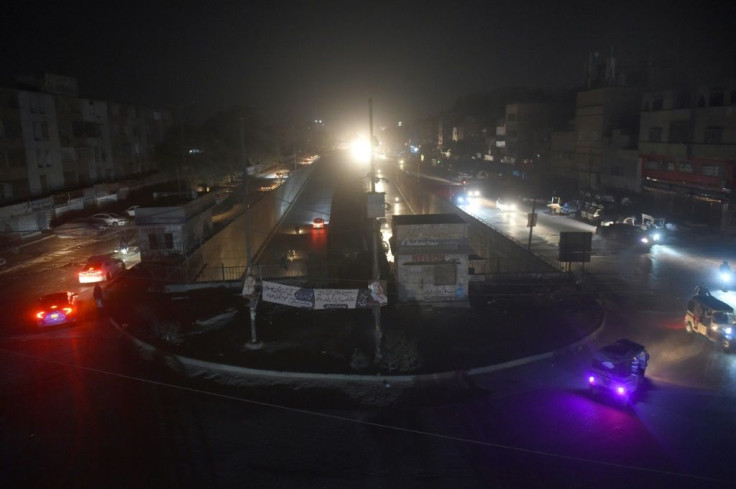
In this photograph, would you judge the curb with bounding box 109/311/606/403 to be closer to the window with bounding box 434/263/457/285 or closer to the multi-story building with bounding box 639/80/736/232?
the window with bounding box 434/263/457/285

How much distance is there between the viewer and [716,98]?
39.7 metres

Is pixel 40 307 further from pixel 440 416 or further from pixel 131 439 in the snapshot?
pixel 440 416

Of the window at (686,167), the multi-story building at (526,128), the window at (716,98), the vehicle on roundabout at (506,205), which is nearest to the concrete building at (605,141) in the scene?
the window at (686,167)

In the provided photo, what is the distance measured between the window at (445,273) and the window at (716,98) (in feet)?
108

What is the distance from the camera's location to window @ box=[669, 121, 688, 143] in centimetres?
4188

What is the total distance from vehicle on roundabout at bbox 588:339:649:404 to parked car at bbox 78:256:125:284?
20889mm

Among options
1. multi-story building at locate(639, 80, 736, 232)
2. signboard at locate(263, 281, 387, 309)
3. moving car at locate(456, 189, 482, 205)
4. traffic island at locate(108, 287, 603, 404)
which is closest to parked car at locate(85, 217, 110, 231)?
traffic island at locate(108, 287, 603, 404)

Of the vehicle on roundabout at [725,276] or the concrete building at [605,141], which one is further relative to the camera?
the concrete building at [605,141]

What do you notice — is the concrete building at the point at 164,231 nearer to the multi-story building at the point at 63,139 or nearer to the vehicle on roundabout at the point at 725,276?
the multi-story building at the point at 63,139

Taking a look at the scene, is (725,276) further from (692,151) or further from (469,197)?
(469,197)

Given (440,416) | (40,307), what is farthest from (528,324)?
(40,307)

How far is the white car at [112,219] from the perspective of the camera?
133 ft

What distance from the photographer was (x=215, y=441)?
1084cm

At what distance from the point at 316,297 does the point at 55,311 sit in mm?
9032
